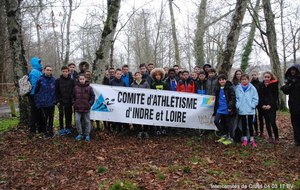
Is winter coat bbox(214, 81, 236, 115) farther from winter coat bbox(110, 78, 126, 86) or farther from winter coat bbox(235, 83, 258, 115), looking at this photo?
winter coat bbox(110, 78, 126, 86)

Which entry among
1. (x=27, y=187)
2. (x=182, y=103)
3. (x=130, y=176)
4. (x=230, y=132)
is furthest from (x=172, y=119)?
(x=27, y=187)

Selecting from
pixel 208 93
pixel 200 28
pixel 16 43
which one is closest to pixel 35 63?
pixel 16 43

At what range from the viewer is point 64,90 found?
9711 mm

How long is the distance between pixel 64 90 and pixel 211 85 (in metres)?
4.55

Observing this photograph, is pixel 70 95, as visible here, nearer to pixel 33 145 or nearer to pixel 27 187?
pixel 33 145

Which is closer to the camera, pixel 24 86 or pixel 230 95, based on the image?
pixel 230 95

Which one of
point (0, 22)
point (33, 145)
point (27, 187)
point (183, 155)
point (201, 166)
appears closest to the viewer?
point (27, 187)

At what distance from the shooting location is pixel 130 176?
642 centimetres

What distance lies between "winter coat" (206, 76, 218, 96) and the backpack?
→ 5493mm

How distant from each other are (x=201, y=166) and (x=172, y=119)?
318 centimetres

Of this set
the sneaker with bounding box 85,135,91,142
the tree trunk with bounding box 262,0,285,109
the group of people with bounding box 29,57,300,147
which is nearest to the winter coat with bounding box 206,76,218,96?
the group of people with bounding box 29,57,300,147

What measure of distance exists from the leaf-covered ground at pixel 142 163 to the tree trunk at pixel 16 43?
1087 mm

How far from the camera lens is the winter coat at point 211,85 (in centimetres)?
1007

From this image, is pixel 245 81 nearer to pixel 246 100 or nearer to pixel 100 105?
Result: pixel 246 100
